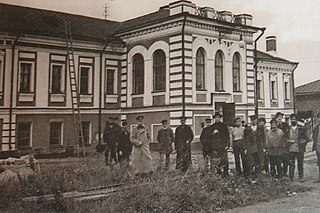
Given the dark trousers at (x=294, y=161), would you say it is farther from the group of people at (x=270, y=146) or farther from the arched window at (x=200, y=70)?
the arched window at (x=200, y=70)

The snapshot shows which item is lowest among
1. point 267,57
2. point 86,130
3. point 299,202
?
point 299,202

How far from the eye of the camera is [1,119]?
203 centimetres

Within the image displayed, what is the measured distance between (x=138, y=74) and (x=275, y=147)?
4.77 feet

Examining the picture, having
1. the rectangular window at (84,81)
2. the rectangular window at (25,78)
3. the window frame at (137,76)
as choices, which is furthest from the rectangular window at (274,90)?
the rectangular window at (25,78)

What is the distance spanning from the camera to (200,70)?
2.77 m

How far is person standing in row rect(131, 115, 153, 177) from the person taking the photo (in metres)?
2.46

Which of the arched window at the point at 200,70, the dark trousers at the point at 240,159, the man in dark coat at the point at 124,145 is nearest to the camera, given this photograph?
the man in dark coat at the point at 124,145

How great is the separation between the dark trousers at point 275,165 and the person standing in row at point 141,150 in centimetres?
119

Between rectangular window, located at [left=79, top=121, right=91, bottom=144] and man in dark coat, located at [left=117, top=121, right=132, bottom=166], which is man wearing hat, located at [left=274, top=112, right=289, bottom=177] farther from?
rectangular window, located at [left=79, top=121, right=91, bottom=144]

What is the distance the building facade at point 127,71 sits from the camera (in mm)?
2117

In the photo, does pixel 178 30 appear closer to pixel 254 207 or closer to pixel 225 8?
pixel 225 8

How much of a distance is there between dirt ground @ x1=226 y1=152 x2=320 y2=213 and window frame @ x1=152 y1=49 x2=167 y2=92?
0.85 m

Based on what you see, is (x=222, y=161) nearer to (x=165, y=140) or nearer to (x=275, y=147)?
(x=165, y=140)

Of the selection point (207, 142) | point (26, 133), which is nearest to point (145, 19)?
point (207, 142)
